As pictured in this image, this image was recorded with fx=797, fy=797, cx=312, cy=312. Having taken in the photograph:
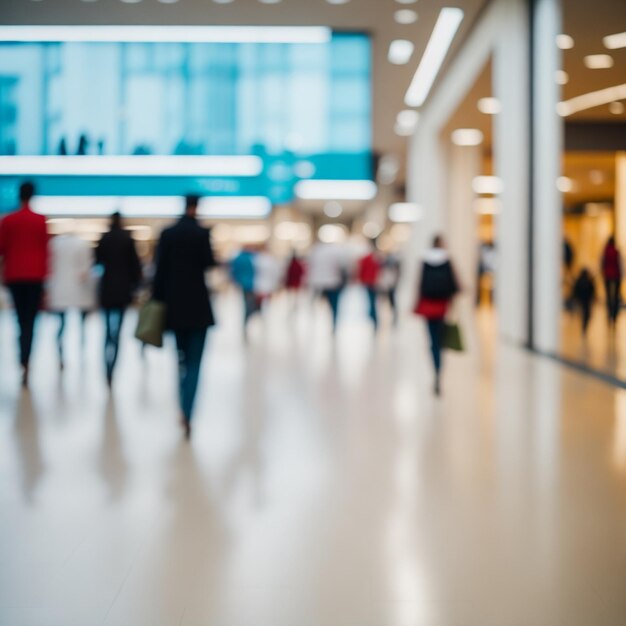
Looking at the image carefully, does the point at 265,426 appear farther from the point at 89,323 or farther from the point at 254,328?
the point at 89,323

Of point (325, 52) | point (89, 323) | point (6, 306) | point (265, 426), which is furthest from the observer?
point (6, 306)

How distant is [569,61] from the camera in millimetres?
13297

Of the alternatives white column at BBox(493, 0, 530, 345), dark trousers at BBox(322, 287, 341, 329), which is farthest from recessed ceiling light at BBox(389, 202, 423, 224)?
white column at BBox(493, 0, 530, 345)

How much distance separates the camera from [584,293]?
1413 centimetres

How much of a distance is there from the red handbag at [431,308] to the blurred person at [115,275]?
119 inches

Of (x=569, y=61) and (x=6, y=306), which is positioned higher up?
(x=569, y=61)

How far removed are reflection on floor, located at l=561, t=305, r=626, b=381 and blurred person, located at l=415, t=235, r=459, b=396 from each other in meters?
2.52

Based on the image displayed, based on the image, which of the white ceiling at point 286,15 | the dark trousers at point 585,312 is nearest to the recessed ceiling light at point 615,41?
the white ceiling at point 286,15

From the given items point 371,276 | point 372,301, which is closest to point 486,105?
point 371,276

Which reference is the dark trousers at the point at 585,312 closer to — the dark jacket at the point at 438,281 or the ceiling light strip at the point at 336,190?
the dark jacket at the point at 438,281

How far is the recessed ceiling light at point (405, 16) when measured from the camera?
12773 millimetres

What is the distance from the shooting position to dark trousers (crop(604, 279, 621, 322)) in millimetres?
12938

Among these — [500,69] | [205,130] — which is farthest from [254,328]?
[205,130]

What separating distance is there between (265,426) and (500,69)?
31.3 feet
